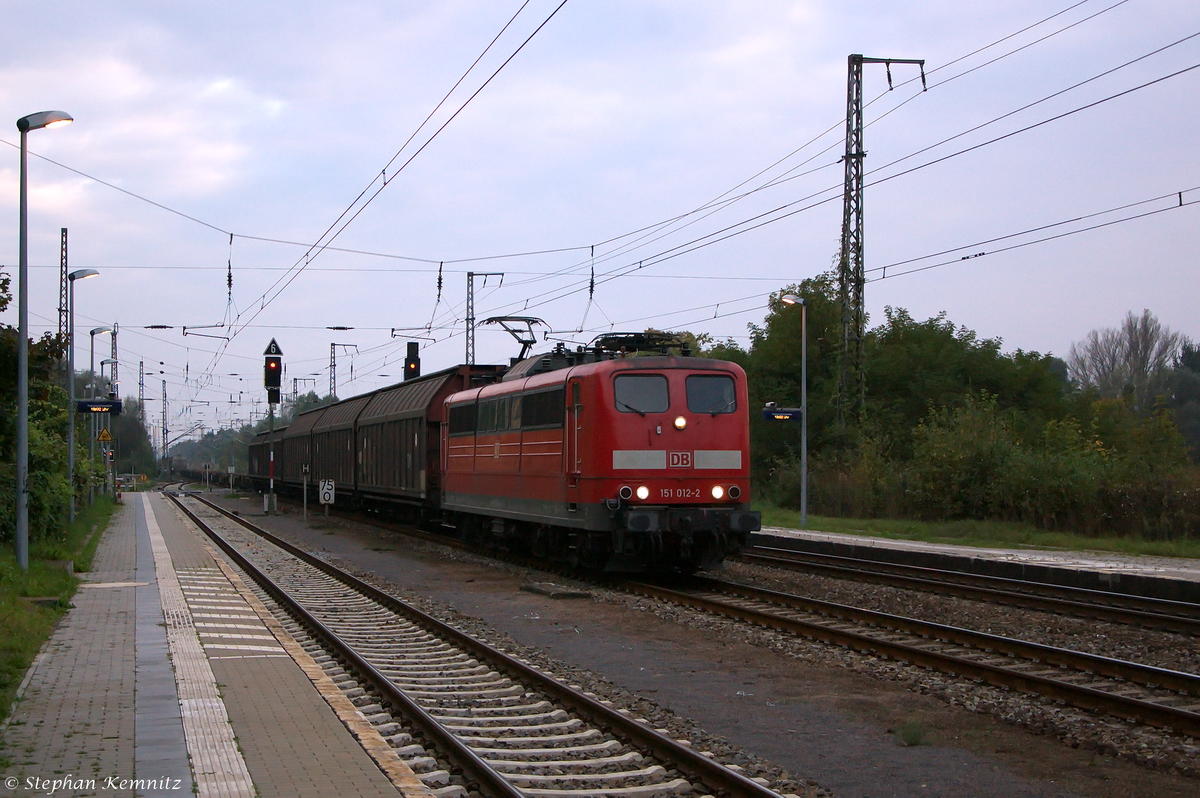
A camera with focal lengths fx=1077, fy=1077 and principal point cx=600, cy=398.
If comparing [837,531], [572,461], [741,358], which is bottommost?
[837,531]

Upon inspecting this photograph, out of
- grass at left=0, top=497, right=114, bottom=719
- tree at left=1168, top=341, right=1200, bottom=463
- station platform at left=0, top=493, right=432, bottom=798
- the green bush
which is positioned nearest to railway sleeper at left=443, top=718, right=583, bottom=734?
station platform at left=0, top=493, right=432, bottom=798

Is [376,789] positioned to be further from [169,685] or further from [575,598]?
[575,598]

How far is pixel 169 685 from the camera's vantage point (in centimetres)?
849

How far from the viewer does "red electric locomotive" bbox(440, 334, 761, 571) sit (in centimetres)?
1516

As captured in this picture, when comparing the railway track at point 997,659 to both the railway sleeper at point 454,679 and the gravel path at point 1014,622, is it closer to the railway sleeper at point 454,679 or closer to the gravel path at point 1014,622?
the gravel path at point 1014,622

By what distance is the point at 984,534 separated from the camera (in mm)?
24953

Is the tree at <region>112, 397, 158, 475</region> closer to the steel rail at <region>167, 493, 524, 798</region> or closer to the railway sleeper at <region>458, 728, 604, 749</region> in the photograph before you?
the steel rail at <region>167, 493, 524, 798</region>

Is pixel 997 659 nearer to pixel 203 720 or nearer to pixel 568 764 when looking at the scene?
pixel 568 764

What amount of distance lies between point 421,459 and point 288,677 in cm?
1641

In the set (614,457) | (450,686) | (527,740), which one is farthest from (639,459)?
(527,740)

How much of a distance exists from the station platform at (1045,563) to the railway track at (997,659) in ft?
9.55

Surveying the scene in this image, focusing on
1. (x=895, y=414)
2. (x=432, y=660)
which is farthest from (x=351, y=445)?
(x=432, y=660)

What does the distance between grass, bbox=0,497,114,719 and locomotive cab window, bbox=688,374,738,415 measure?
871cm

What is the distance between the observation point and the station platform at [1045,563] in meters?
15.0
